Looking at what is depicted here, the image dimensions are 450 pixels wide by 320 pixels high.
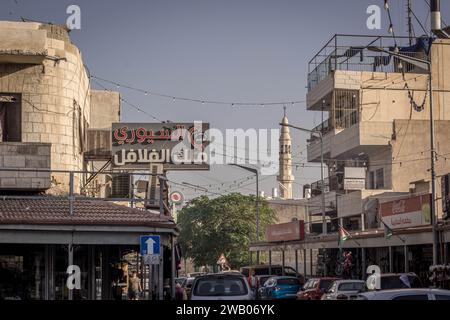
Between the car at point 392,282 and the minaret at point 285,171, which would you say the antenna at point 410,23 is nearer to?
the car at point 392,282

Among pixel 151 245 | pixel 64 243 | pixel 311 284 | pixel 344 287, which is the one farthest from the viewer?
pixel 311 284

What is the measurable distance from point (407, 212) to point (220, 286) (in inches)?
745

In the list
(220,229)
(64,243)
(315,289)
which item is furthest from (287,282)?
(220,229)

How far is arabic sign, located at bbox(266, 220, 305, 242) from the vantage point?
55.8 m

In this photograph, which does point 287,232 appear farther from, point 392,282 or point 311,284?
point 392,282

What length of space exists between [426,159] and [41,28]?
100 feet

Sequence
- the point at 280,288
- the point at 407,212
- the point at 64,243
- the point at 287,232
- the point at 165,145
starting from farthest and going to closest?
the point at 287,232
the point at 165,145
the point at 407,212
the point at 280,288
the point at 64,243

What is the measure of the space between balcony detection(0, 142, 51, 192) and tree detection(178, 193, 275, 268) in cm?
5456

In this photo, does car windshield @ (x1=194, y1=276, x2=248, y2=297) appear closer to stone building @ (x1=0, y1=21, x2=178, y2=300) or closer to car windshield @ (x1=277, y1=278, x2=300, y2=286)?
stone building @ (x1=0, y1=21, x2=178, y2=300)

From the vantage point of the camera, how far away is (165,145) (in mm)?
45094

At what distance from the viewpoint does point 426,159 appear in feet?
186

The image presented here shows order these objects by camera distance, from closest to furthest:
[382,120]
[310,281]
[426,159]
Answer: [310,281] → [426,159] → [382,120]
